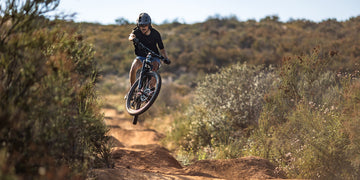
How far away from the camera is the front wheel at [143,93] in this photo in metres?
7.02

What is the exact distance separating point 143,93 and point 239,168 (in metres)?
3.02

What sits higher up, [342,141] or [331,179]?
[342,141]

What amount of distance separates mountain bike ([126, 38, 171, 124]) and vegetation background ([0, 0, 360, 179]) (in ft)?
2.58

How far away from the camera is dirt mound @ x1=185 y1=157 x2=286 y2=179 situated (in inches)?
301

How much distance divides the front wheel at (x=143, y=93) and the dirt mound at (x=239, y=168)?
215 centimetres

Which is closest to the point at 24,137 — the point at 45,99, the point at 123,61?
the point at 45,99

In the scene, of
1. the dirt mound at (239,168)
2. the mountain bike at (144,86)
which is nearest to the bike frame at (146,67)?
the mountain bike at (144,86)

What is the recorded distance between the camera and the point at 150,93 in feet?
23.4

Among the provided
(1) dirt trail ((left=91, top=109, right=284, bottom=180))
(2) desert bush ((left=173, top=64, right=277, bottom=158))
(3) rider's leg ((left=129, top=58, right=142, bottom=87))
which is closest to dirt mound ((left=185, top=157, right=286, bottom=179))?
(1) dirt trail ((left=91, top=109, right=284, bottom=180))

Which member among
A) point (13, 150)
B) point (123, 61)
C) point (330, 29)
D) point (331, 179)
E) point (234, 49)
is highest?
point (330, 29)

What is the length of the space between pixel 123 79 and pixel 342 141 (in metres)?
23.9

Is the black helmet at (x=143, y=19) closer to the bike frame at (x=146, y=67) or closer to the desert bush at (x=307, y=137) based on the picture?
the bike frame at (x=146, y=67)

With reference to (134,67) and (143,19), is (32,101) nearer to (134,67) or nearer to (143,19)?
(143,19)

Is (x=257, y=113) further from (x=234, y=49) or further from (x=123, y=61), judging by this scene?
(x=123, y=61)
